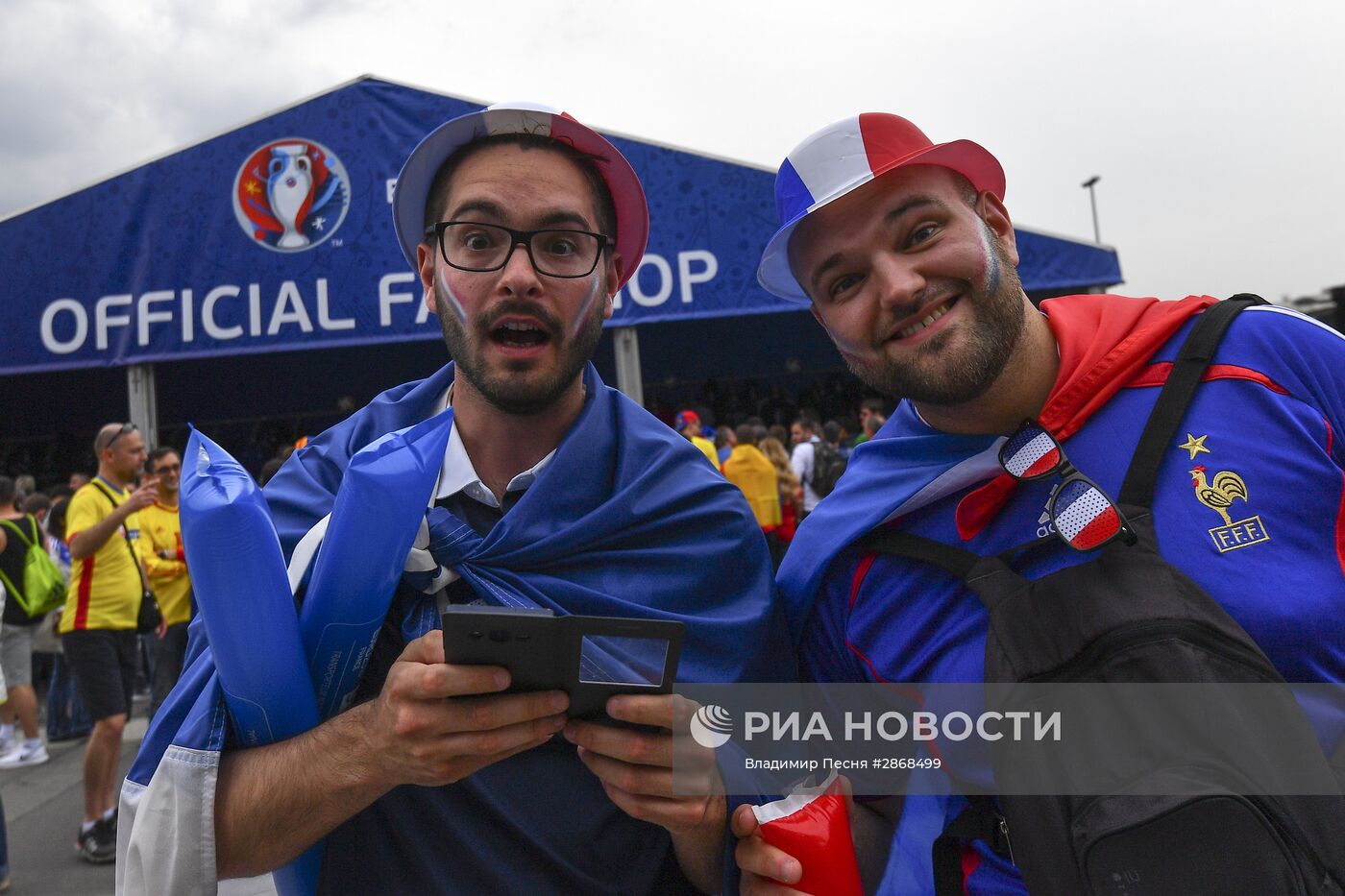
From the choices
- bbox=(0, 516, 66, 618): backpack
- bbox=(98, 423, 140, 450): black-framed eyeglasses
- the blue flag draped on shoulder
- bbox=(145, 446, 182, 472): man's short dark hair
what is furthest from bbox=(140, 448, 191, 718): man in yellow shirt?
the blue flag draped on shoulder

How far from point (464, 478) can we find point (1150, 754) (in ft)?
3.85

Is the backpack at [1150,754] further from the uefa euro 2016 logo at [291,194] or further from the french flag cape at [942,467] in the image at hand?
the uefa euro 2016 logo at [291,194]

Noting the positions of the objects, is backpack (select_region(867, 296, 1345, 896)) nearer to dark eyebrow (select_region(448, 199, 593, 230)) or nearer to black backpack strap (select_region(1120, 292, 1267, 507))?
black backpack strap (select_region(1120, 292, 1267, 507))

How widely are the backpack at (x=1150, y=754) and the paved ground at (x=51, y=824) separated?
421cm

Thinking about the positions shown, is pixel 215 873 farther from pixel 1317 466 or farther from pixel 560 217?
pixel 1317 466

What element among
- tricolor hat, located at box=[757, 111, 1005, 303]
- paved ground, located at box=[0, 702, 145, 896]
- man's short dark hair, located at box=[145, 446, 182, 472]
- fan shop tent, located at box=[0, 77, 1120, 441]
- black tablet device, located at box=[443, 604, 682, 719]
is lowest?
paved ground, located at box=[0, 702, 145, 896]

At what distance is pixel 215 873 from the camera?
1.29 m

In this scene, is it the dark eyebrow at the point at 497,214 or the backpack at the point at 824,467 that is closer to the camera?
the dark eyebrow at the point at 497,214

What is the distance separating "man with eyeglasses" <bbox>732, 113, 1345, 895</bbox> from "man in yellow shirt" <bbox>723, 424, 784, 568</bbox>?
534cm

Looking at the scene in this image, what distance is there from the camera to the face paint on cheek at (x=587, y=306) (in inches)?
66.2

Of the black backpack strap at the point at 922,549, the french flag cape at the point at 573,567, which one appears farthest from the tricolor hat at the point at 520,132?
the black backpack strap at the point at 922,549

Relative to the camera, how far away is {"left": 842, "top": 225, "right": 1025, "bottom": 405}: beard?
1.62 m

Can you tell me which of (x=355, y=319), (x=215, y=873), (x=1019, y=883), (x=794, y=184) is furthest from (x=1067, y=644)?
(x=355, y=319)

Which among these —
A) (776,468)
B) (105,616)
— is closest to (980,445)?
(105,616)
